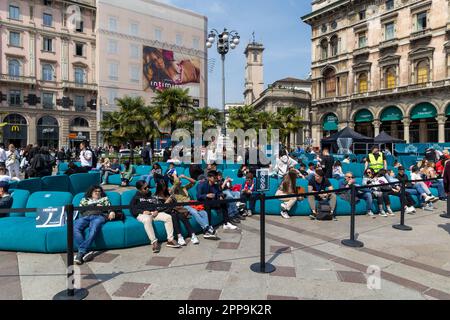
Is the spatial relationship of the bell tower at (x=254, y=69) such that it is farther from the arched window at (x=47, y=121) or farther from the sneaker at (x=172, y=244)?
the sneaker at (x=172, y=244)

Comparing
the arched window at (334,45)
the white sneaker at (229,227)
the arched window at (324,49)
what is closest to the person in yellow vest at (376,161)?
the white sneaker at (229,227)

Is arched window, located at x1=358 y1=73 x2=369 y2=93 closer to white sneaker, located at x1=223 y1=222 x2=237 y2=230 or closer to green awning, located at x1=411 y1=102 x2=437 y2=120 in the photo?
green awning, located at x1=411 y1=102 x2=437 y2=120

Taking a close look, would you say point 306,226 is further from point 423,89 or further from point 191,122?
point 423,89

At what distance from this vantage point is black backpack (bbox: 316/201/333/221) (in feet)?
24.3

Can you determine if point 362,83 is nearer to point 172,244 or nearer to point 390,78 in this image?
point 390,78

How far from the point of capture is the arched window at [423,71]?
33.9 meters

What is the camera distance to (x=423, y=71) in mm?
34469

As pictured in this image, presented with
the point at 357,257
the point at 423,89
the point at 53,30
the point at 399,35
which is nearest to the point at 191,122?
the point at 357,257

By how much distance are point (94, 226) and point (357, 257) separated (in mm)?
4381

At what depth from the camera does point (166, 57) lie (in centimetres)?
5241

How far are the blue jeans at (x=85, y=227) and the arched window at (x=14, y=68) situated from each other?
45947 millimetres

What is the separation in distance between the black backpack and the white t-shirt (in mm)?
8533

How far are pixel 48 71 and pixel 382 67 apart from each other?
46732 millimetres

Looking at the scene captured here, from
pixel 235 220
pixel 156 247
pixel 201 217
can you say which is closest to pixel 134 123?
pixel 235 220
